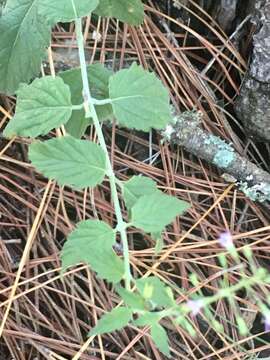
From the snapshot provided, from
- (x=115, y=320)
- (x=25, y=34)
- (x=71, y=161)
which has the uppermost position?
(x=25, y=34)

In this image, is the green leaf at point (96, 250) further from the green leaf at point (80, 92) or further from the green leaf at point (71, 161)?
the green leaf at point (80, 92)

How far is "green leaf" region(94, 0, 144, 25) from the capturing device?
49.3 inches

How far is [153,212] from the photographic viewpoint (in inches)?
34.9

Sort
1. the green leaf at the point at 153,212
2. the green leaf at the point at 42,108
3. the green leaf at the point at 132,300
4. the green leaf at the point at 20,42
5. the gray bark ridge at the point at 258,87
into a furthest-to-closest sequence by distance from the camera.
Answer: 1. the gray bark ridge at the point at 258,87
2. the green leaf at the point at 20,42
3. the green leaf at the point at 42,108
4. the green leaf at the point at 153,212
5. the green leaf at the point at 132,300

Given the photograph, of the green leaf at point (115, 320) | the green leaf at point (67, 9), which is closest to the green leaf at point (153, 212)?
the green leaf at point (115, 320)

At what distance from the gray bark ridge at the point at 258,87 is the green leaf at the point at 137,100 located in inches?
16.9

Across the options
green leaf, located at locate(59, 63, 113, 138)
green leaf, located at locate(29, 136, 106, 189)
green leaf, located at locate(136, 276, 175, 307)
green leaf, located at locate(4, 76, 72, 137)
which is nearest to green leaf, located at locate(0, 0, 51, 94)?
green leaf, located at locate(59, 63, 113, 138)

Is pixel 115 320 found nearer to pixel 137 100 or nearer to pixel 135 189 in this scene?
pixel 135 189

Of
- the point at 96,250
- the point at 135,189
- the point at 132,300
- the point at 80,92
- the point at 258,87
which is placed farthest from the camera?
the point at 258,87

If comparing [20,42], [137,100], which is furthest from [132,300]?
[20,42]

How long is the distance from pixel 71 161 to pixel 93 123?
148 mm

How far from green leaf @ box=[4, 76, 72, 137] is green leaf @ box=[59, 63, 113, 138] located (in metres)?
0.09

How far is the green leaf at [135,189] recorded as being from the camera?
965 mm

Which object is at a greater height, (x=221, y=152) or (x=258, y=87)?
(x=258, y=87)
